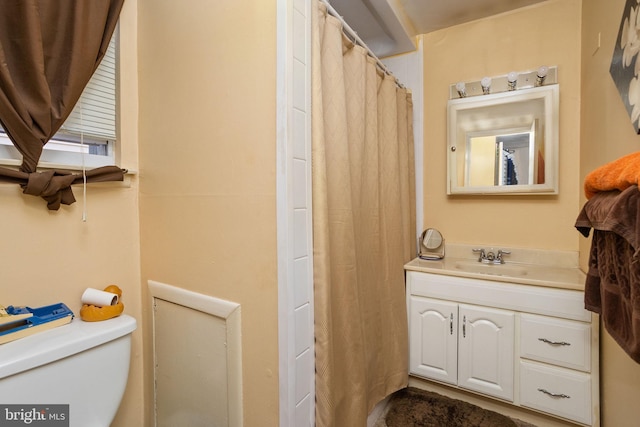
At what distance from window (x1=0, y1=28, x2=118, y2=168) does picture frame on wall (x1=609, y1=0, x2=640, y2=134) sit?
1.73 meters

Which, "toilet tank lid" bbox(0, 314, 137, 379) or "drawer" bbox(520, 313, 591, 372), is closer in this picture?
"toilet tank lid" bbox(0, 314, 137, 379)

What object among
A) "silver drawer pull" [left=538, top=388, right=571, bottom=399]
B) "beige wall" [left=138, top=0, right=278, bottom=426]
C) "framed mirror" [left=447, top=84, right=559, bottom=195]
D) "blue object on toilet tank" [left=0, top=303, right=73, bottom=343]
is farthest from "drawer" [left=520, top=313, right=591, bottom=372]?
"blue object on toilet tank" [left=0, top=303, right=73, bottom=343]

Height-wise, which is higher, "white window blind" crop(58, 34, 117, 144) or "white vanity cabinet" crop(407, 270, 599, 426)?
"white window blind" crop(58, 34, 117, 144)

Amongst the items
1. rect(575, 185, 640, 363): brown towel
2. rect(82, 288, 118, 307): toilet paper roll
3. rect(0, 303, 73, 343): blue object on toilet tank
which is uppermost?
rect(575, 185, 640, 363): brown towel

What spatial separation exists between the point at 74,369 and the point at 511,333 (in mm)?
1716

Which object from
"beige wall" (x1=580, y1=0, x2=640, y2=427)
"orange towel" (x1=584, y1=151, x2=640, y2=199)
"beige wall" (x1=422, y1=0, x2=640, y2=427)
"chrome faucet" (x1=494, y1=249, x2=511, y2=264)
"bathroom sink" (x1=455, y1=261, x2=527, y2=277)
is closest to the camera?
"orange towel" (x1=584, y1=151, x2=640, y2=199)

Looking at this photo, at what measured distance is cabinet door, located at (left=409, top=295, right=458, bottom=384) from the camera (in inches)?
60.1

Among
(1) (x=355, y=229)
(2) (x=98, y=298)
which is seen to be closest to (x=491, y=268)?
(1) (x=355, y=229)

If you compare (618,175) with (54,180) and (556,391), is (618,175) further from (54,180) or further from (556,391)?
(54,180)

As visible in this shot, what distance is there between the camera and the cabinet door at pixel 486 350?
1.40m

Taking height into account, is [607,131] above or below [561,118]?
below

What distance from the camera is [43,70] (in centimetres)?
88

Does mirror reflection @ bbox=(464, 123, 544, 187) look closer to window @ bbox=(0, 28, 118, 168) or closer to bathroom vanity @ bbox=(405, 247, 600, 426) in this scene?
bathroom vanity @ bbox=(405, 247, 600, 426)

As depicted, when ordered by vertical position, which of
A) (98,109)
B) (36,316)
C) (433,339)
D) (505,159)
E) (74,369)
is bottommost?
(433,339)
